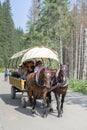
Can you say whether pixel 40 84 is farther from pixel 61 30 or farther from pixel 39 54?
pixel 61 30

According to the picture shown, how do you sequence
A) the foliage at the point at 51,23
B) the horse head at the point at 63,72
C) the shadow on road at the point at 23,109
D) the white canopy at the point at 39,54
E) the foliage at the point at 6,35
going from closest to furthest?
the horse head at the point at 63,72, the shadow on road at the point at 23,109, the white canopy at the point at 39,54, the foliage at the point at 51,23, the foliage at the point at 6,35

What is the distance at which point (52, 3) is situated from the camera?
49.1m

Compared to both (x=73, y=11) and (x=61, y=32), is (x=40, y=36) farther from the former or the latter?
(x=73, y=11)

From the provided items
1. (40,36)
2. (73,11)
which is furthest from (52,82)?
(73,11)

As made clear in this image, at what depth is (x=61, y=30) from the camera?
50031mm

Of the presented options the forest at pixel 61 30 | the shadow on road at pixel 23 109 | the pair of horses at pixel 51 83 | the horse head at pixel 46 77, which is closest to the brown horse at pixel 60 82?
the pair of horses at pixel 51 83

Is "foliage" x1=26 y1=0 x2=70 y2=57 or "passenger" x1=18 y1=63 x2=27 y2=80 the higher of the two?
"foliage" x1=26 y1=0 x2=70 y2=57

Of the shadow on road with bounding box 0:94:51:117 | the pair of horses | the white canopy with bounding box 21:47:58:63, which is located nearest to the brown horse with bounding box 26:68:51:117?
the pair of horses

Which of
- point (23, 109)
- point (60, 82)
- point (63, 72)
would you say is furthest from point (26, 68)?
point (63, 72)

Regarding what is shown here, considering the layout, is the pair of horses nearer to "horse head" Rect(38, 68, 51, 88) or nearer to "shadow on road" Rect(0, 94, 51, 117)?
"horse head" Rect(38, 68, 51, 88)

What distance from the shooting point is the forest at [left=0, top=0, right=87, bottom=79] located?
4928cm

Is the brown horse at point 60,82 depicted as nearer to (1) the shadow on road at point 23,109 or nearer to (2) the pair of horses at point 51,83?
(2) the pair of horses at point 51,83

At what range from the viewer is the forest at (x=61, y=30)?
162ft

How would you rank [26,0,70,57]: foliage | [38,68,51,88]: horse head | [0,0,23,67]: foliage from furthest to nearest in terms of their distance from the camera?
[0,0,23,67]: foliage, [26,0,70,57]: foliage, [38,68,51,88]: horse head
